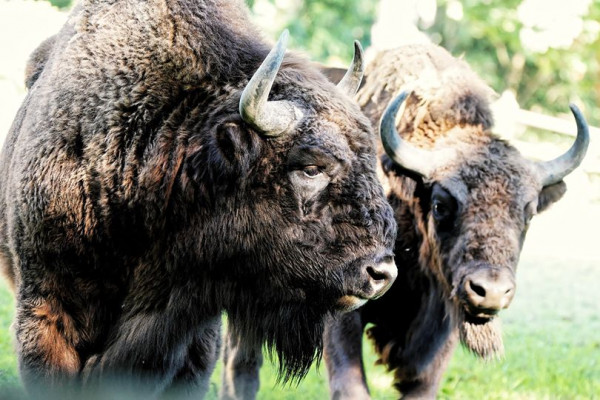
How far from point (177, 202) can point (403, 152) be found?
267 cm

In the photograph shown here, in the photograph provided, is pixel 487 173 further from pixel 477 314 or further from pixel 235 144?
pixel 235 144

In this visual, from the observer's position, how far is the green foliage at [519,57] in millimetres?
27125

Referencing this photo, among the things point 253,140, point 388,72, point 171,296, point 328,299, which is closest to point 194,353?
point 171,296

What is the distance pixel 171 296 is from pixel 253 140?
39.4 inches

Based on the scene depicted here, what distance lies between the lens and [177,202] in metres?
4.39

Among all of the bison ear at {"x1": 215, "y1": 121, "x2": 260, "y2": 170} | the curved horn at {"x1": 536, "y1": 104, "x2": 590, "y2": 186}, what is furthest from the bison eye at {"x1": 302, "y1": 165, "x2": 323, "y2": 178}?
the curved horn at {"x1": 536, "y1": 104, "x2": 590, "y2": 186}

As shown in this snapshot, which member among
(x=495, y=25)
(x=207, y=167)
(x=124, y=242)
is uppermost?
(x=207, y=167)

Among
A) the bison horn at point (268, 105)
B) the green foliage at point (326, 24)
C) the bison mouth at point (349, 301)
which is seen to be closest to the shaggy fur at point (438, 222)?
the bison mouth at point (349, 301)

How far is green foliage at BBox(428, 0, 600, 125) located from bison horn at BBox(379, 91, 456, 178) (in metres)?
20.8

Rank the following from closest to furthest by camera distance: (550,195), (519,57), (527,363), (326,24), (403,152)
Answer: (403,152)
(550,195)
(527,363)
(326,24)
(519,57)

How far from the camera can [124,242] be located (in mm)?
4516

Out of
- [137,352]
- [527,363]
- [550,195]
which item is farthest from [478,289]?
[527,363]

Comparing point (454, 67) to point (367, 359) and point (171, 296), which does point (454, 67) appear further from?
point (171, 296)

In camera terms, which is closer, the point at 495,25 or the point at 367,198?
the point at 367,198
